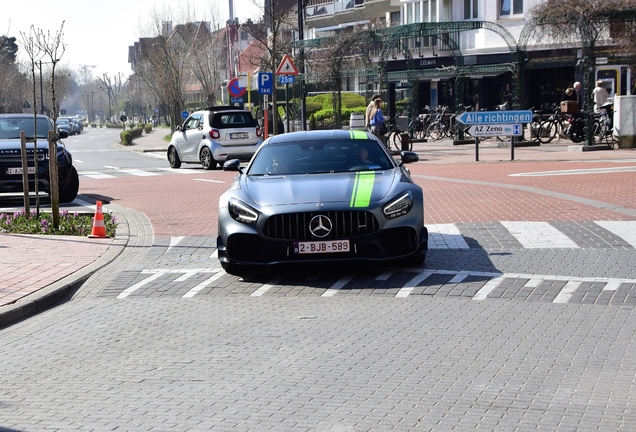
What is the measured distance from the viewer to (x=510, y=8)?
168ft

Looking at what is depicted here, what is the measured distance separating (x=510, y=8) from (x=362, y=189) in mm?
43664

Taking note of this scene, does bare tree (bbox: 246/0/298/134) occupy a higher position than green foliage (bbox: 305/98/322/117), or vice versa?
bare tree (bbox: 246/0/298/134)

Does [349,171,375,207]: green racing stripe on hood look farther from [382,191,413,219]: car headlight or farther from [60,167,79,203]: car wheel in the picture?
[60,167,79,203]: car wheel

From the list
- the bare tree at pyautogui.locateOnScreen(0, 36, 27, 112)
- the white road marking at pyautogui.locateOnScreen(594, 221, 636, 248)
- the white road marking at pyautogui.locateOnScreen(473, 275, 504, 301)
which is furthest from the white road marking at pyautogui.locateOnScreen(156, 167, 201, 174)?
the bare tree at pyautogui.locateOnScreen(0, 36, 27, 112)

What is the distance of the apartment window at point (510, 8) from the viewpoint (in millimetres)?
50656

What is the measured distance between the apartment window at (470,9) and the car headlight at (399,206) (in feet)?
150

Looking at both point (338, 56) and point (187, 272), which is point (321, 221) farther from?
point (338, 56)

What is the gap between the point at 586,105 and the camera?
2830 cm

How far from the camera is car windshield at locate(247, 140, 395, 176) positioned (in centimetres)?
1072

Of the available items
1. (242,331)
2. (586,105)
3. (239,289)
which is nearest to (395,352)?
(242,331)

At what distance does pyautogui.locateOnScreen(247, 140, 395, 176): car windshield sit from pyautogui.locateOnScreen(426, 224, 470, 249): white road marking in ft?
3.93

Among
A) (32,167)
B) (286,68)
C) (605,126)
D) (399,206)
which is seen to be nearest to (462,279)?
(399,206)

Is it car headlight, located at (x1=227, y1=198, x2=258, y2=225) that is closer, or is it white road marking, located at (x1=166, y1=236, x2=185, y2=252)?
car headlight, located at (x1=227, y1=198, x2=258, y2=225)

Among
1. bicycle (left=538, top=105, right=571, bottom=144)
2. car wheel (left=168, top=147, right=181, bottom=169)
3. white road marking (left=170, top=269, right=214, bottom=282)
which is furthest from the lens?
bicycle (left=538, top=105, right=571, bottom=144)
